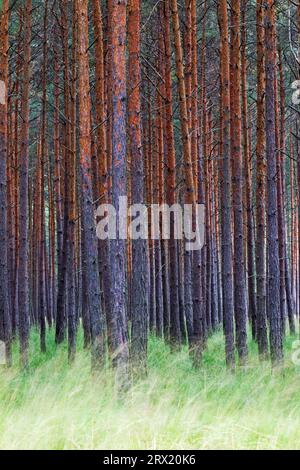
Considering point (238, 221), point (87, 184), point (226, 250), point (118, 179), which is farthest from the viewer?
point (238, 221)

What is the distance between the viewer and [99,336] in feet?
31.0

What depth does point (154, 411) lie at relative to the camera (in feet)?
23.2

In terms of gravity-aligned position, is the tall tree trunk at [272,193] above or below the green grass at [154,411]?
above

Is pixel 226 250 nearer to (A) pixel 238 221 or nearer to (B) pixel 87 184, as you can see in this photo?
(A) pixel 238 221

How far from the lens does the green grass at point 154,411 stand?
606 cm

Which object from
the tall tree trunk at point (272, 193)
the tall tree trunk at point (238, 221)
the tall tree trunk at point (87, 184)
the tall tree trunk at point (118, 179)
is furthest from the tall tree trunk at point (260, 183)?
the tall tree trunk at point (118, 179)

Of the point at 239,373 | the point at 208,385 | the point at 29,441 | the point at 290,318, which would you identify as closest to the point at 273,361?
the point at 239,373

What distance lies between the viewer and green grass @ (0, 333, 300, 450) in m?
6.06

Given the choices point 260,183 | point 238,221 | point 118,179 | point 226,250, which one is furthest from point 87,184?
point 260,183

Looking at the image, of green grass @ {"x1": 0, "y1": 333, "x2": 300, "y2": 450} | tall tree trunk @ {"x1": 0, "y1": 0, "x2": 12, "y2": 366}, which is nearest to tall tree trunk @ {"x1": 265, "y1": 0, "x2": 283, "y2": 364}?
green grass @ {"x1": 0, "y1": 333, "x2": 300, "y2": 450}

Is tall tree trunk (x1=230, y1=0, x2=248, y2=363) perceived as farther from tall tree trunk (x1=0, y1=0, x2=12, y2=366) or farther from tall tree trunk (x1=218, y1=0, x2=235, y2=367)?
tall tree trunk (x1=0, y1=0, x2=12, y2=366)

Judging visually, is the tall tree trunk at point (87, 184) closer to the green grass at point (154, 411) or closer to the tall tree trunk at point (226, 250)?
the green grass at point (154, 411)
